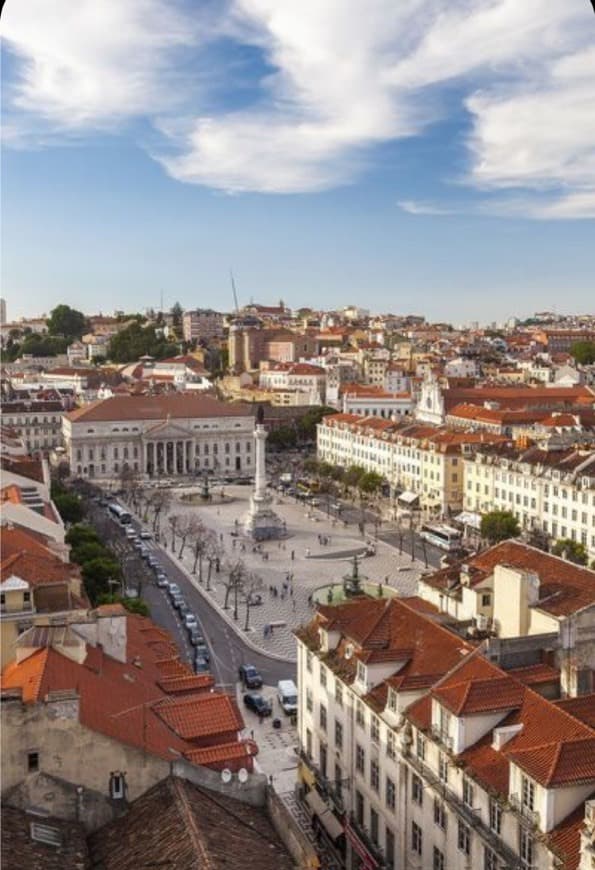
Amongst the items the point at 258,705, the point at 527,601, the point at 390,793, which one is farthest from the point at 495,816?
the point at 258,705

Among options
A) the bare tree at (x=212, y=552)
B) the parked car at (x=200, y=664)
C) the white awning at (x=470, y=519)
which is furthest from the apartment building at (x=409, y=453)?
the parked car at (x=200, y=664)

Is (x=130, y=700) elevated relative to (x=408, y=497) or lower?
elevated

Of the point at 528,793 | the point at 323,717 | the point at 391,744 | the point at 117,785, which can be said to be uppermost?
the point at 117,785

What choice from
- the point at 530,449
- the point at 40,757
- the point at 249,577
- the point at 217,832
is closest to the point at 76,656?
the point at 40,757

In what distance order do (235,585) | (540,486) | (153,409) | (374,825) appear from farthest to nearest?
(153,409), (540,486), (235,585), (374,825)

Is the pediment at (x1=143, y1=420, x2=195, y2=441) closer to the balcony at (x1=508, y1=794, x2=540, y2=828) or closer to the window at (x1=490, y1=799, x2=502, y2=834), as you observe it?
the window at (x1=490, y1=799, x2=502, y2=834)

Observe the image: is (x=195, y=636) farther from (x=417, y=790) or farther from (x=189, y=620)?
(x=417, y=790)
